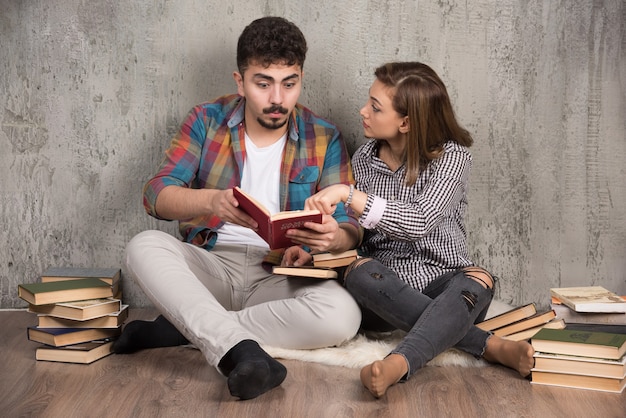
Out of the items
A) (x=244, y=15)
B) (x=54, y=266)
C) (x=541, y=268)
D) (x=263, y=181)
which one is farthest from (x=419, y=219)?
(x=54, y=266)

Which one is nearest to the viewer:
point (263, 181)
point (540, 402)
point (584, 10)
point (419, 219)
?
point (540, 402)

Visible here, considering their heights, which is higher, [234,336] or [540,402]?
[234,336]

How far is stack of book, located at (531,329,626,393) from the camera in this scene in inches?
90.2

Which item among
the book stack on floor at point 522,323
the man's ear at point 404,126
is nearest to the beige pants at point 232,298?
the book stack on floor at point 522,323

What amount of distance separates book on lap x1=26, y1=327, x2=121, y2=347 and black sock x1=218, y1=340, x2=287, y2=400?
0.59 m

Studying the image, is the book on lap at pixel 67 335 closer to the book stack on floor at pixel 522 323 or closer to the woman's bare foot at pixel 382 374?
the woman's bare foot at pixel 382 374

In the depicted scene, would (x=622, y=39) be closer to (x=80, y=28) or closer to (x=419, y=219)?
(x=419, y=219)

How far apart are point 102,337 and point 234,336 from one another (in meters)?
0.61

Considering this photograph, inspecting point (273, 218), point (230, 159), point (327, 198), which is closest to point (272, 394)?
point (273, 218)

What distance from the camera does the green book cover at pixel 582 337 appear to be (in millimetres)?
2322

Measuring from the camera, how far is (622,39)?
10.5ft

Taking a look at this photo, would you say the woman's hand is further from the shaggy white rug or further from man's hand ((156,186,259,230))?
the shaggy white rug

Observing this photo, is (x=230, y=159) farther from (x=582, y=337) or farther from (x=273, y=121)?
(x=582, y=337)

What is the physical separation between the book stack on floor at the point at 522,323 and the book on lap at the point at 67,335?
1.27m
